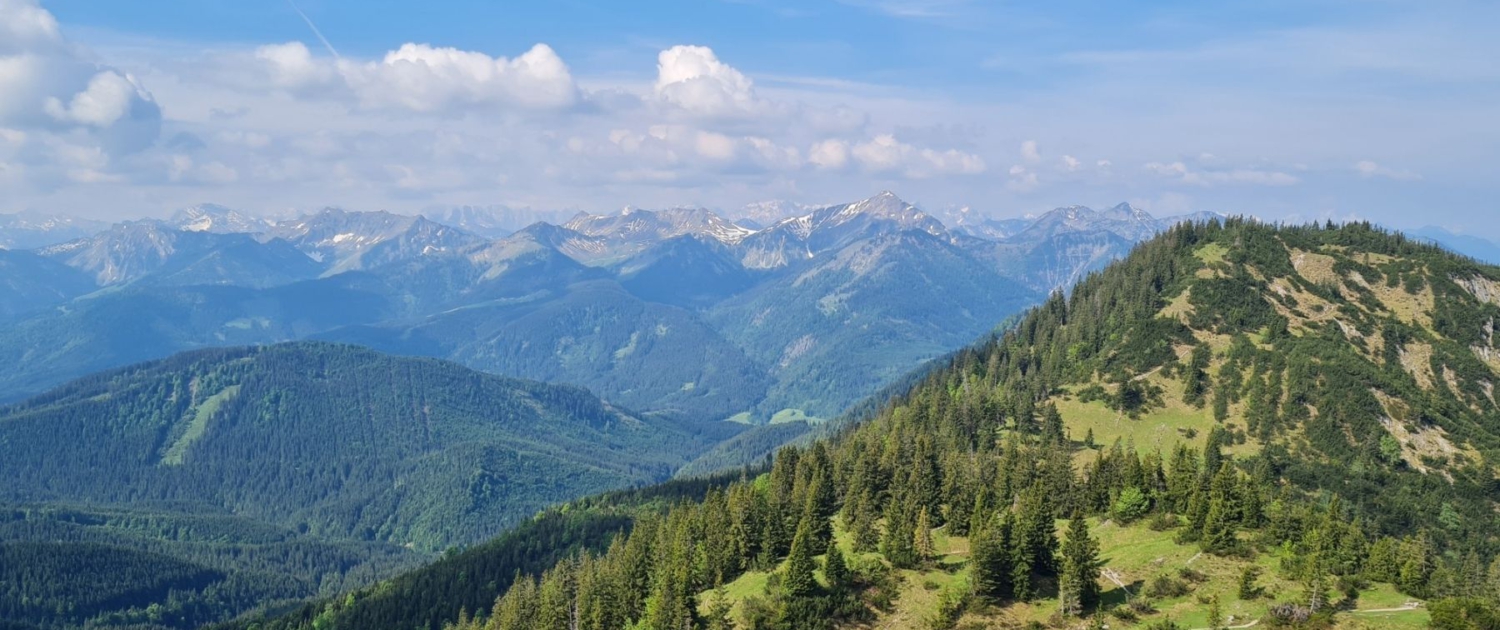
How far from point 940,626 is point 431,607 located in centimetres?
14692

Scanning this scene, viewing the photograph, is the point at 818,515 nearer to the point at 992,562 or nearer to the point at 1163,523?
the point at 992,562

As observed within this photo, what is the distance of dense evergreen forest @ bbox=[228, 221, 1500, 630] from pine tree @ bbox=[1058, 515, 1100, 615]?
0.26 meters

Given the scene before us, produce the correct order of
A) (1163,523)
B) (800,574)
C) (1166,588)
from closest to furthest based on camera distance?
(1166,588)
(800,574)
(1163,523)

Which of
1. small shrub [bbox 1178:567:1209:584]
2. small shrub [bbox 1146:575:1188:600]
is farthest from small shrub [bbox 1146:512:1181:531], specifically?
small shrub [bbox 1146:575:1188:600]

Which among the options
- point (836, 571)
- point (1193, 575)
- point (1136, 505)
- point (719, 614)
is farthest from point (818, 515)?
point (1193, 575)

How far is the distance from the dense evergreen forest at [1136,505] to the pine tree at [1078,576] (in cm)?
26

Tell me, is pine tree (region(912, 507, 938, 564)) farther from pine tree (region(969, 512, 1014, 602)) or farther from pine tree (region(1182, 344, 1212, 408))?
pine tree (region(1182, 344, 1212, 408))

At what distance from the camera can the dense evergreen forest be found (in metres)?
87.8

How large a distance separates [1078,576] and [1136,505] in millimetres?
28342

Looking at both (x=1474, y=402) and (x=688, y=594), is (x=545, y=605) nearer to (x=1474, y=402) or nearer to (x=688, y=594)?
(x=688, y=594)

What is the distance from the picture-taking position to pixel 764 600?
3711 inches

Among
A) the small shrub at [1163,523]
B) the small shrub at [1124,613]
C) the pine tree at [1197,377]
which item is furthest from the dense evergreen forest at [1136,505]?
the pine tree at [1197,377]

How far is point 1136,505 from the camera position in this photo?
4333 inches

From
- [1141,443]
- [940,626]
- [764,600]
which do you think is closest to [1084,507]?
[940,626]
